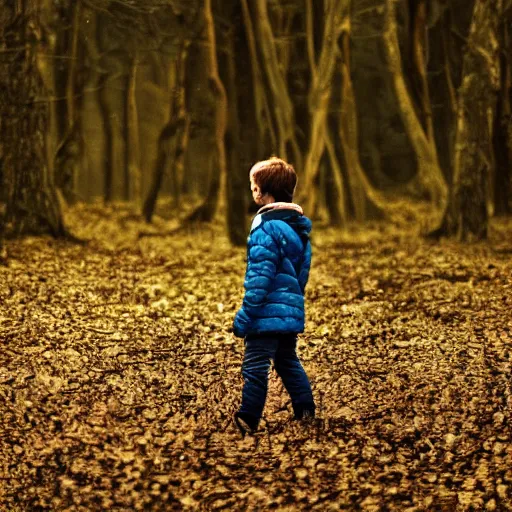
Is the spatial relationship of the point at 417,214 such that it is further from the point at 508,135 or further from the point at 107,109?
the point at 107,109

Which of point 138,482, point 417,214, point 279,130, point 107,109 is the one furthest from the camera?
point 107,109

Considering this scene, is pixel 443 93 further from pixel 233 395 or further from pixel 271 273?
pixel 271 273

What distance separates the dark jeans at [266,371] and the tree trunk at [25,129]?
334 inches

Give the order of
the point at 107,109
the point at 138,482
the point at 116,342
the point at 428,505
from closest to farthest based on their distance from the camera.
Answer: the point at 428,505, the point at 138,482, the point at 116,342, the point at 107,109

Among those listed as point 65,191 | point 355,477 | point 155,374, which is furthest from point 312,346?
point 65,191

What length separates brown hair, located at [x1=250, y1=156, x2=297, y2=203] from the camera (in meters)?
5.66

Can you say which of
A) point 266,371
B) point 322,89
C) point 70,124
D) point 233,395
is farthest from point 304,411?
point 70,124

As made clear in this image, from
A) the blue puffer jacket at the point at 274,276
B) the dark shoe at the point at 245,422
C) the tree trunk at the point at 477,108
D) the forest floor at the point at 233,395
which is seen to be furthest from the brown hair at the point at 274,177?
the tree trunk at the point at 477,108

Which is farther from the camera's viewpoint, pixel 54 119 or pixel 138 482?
pixel 54 119

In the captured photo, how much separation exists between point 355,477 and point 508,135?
14.5 metres

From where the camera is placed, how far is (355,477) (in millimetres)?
5516

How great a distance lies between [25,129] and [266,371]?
8.88 metres

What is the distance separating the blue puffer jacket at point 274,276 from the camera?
18.3 feet

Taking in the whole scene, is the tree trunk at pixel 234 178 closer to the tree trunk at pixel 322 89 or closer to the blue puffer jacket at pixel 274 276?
the tree trunk at pixel 322 89
